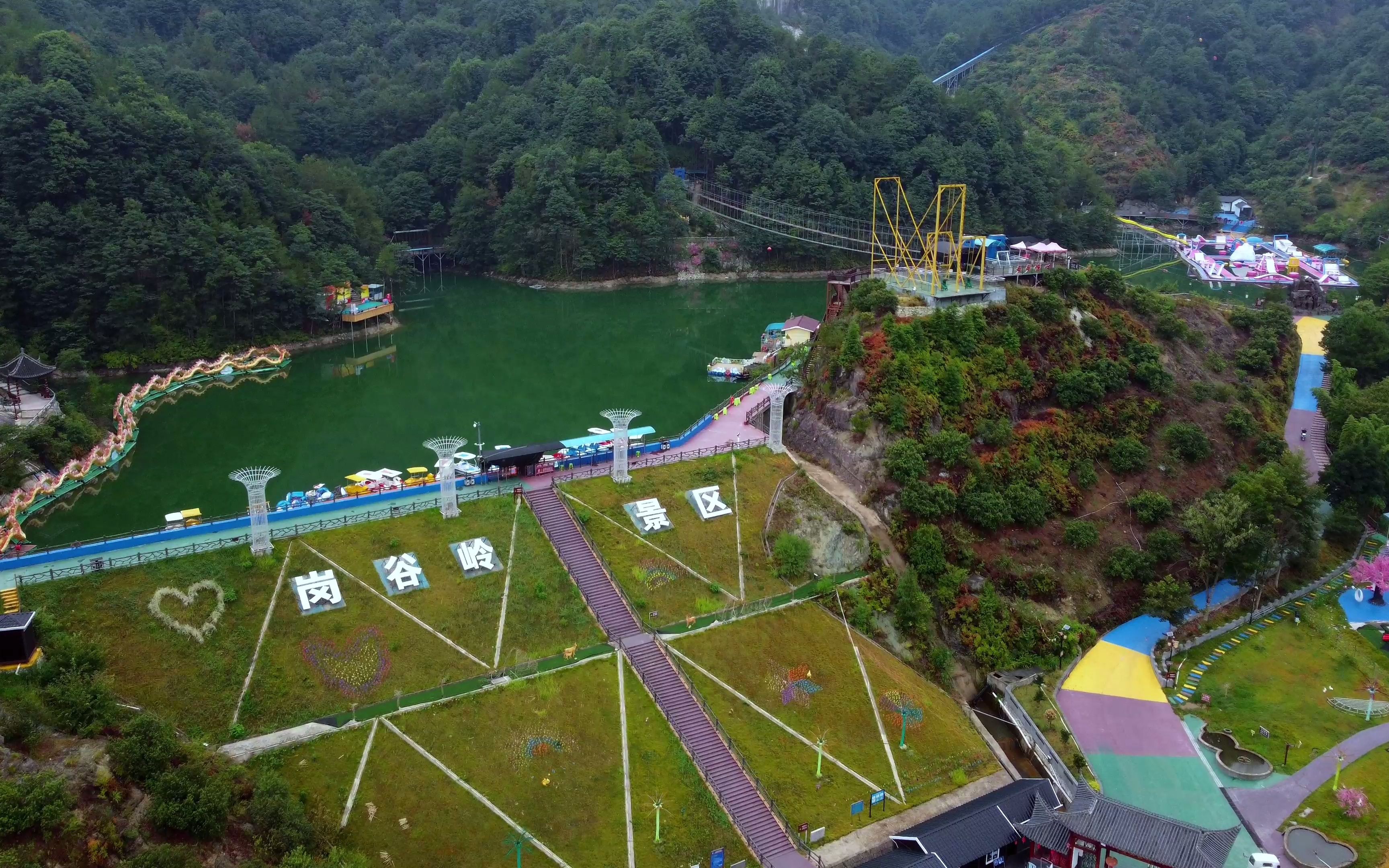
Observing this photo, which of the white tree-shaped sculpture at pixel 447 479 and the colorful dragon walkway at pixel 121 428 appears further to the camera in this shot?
the colorful dragon walkway at pixel 121 428

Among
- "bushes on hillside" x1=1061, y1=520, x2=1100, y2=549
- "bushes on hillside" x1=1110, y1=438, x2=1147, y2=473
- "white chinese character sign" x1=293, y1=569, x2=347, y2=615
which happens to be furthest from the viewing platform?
"bushes on hillside" x1=1061, y1=520, x2=1100, y2=549

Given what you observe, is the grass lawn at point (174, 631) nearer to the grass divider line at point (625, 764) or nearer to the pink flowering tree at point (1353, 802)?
the grass divider line at point (625, 764)

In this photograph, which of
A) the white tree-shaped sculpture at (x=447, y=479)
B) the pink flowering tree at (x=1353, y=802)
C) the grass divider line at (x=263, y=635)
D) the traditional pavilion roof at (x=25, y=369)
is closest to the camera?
the grass divider line at (x=263, y=635)

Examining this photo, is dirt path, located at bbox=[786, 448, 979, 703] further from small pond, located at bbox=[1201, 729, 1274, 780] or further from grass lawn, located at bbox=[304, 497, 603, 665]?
grass lawn, located at bbox=[304, 497, 603, 665]

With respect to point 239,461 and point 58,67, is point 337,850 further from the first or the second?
point 58,67

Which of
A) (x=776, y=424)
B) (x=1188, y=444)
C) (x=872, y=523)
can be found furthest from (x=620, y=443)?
(x=1188, y=444)

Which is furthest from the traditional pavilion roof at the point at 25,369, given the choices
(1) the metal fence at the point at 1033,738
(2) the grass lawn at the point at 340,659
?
(1) the metal fence at the point at 1033,738

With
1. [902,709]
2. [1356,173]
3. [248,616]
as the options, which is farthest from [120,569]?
[1356,173]
